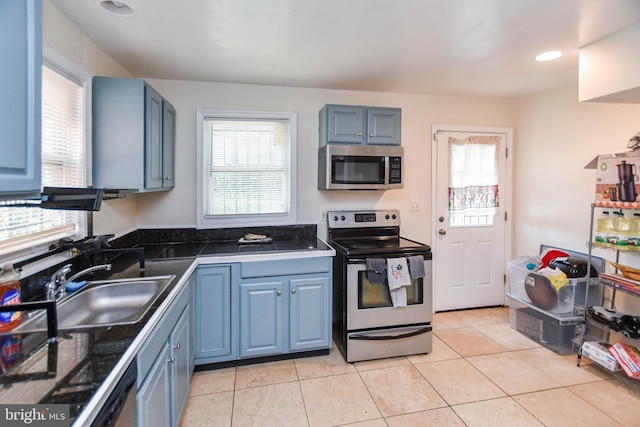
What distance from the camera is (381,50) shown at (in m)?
2.21

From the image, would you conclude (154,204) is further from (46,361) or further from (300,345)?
(46,361)

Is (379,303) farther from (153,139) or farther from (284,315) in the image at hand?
(153,139)

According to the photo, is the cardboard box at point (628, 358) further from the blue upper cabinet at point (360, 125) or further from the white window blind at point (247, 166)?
the white window blind at point (247, 166)

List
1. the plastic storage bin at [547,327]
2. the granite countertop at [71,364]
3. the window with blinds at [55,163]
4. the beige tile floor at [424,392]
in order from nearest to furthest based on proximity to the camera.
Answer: the granite countertop at [71,364] < the window with blinds at [55,163] < the beige tile floor at [424,392] < the plastic storage bin at [547,327]

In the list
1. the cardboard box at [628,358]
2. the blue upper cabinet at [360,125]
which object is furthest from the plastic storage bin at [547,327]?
the blue upper cabinet at [360,125]

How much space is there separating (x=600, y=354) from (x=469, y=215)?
1.58 meters

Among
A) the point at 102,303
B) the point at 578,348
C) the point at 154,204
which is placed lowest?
the point at 578,348

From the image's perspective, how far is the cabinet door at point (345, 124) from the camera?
2.73 metres

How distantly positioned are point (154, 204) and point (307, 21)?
6.54ft

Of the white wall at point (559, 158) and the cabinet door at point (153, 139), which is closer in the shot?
the cabinet door at point (153, 139)

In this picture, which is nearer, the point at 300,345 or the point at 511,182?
the point at 300,345

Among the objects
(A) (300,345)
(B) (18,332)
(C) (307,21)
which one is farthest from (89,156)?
(A) (300,345)

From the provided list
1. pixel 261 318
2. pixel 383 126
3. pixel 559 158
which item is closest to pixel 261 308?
pixel 261 318

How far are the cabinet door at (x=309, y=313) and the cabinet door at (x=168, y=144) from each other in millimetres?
Result: 1328
